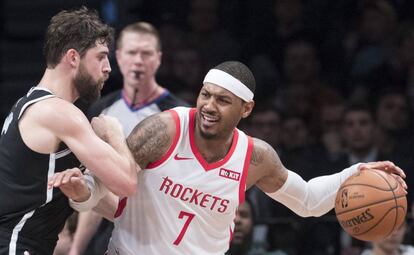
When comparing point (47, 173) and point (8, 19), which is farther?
point (8, 19)

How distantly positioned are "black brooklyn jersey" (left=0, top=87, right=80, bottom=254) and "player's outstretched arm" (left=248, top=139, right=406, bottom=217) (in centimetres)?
116

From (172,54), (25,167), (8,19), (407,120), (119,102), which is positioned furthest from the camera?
(8,19)

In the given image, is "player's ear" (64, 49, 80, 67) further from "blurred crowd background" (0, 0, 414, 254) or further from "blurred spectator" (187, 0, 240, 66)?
"blurred spectator" (187, 0, 240, 66)

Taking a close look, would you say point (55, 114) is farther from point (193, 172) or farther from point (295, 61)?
point (295, 61)

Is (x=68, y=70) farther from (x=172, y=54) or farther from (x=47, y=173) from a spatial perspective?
(x=172, y=54)

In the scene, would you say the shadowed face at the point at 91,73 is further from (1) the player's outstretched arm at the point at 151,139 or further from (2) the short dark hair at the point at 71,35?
(1) the player's outstretched arm at the point at 151,139

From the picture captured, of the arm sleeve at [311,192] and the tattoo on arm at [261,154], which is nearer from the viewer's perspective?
the tattoo on arm at [261,154]

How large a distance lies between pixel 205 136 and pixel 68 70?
2.79 feet

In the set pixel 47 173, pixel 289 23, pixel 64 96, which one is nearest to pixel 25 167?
pixel 47 173

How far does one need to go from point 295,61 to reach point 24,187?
208 inches

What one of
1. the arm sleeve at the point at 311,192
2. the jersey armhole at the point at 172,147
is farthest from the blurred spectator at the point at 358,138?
the jersey armhole at the point at 172,147

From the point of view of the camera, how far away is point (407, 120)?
29.1 feet

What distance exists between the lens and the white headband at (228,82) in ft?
17.0

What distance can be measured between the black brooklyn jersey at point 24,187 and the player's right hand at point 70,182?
0.33 feet
